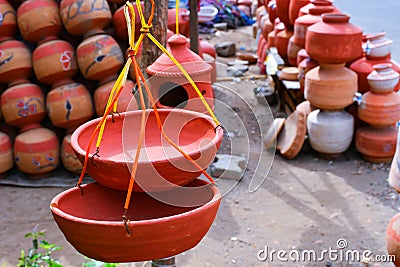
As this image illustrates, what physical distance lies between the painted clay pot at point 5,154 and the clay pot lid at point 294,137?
254 centimetres

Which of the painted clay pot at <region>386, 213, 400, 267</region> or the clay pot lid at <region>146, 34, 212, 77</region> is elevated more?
the clay pot lid at <region>146, 34, 212, 77</region>

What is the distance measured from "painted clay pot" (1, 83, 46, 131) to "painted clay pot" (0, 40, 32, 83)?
0.09 m

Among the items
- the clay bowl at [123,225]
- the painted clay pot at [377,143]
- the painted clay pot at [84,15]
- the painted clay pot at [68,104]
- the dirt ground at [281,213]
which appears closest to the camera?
the clay bowl at [123,225]

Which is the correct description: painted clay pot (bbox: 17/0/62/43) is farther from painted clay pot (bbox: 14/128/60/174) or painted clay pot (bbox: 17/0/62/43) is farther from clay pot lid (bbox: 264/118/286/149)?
clay pot lid (bbox: 264/118/286/149)

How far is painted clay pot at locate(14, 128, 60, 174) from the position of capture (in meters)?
4.48

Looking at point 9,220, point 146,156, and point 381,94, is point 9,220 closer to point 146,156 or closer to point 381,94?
point 146,156

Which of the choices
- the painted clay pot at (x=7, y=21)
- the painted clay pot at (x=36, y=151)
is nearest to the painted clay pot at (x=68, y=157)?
the painted clay pot at (x=36, y=151)

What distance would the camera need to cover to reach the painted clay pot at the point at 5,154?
4.53m

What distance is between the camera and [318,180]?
4465mm

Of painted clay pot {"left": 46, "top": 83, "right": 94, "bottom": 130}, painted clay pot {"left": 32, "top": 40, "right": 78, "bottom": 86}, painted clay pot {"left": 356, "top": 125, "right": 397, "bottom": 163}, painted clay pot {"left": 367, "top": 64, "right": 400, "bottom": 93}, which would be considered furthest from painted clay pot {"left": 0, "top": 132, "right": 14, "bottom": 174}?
painted clay pot {"left": 367, "top": 64, "right": 400, "bottom": 93}

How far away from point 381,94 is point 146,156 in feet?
11.8

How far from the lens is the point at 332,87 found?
466cm

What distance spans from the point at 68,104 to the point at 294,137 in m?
2.11

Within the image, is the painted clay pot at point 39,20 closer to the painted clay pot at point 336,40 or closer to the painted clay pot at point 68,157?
the painted clay pot at point 68,157
